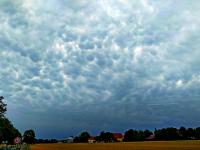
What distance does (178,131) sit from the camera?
554 feet

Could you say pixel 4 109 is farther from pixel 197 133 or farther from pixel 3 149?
pixel 197 133

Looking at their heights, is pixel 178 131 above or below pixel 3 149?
above

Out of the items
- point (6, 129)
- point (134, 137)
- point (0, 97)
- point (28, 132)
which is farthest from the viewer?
point (134, 137)

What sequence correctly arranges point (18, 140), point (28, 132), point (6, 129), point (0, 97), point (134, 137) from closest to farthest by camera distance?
1. point (18, 140)
2. point (0, 97)
3. point (6, 129)
4. point (28, 132)
5. point (134, 137)

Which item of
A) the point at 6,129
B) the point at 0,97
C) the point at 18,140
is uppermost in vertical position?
the point at 0,97

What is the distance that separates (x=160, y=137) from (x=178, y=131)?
31.9ft

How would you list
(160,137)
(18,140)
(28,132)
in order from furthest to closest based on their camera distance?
1. (160,137)
2. (28,132)
3. (18,140)

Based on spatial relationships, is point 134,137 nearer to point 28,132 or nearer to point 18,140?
point 28,132

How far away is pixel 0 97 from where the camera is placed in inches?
1853

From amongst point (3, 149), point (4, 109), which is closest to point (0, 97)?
point (4, 109)

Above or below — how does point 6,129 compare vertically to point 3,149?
above

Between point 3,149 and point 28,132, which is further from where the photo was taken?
point 28,132

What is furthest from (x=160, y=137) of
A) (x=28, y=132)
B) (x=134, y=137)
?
(x=28, y=132)

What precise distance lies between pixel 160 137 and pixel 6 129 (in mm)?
120862
